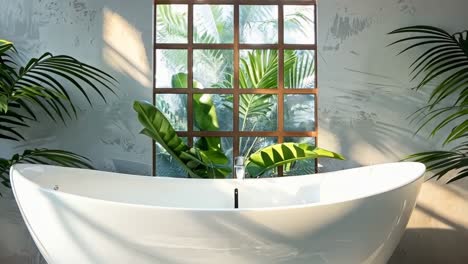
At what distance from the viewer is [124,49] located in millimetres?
2602

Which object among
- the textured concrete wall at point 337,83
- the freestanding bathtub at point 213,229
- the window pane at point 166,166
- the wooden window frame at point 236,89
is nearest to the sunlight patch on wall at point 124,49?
the textured concrete wall at point 337,83

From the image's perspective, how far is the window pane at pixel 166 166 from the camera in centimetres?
278

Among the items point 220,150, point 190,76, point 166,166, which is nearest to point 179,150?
point 220,150

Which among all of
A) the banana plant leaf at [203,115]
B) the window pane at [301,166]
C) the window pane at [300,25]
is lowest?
the window pane at [301,166]

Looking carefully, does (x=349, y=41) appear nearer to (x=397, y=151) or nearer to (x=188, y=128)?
(x=397, y=151)

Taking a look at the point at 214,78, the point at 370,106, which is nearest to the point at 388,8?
the point at 370,106

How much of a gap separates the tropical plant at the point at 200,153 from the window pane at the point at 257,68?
512 millimetres

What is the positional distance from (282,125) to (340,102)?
0.34 meters

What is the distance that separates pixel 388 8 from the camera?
8.62 feet

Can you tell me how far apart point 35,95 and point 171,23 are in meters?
0.87

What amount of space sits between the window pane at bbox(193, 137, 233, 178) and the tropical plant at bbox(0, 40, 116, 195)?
56 centimetres

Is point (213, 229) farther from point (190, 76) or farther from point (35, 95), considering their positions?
point (190, 76)

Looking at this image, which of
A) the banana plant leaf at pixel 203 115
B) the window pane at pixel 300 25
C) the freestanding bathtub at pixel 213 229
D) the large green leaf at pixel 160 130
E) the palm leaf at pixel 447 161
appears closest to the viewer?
the freestanding bathtub at pixel 213 229

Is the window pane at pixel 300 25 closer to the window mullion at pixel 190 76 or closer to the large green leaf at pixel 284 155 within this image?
the window mullion at pixel 190 76
